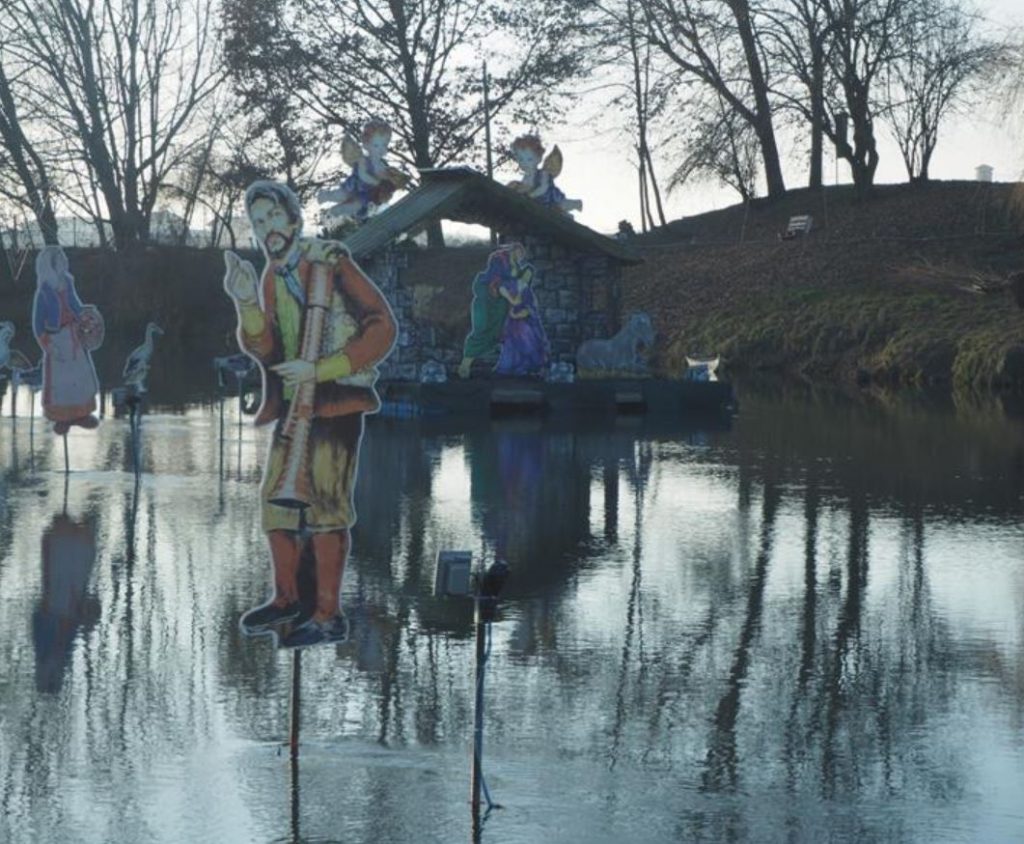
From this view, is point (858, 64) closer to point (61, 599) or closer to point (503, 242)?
point (503, 242)

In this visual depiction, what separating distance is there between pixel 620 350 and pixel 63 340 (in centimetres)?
1447

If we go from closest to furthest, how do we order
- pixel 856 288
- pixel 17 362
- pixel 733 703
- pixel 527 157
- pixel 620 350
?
pixel 733 703 → pixel 17 362 → pixel 620 350 → pixel 527 157 → pixel 856 288

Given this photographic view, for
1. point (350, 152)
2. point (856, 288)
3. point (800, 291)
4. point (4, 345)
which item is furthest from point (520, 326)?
point (800, 291)

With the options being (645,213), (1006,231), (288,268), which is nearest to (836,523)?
(288,268)

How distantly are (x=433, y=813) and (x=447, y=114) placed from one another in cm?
5352

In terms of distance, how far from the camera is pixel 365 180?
3597 cm

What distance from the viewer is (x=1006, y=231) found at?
2184 inches

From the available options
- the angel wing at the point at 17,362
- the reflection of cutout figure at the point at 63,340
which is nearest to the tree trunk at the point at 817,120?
the angel wing at the point at 17,362

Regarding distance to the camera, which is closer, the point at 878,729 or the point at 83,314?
the point at 878,729

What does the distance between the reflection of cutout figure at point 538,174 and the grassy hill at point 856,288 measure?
37.7 ft

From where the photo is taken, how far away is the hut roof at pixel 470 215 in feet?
111

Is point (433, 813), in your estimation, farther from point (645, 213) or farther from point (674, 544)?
point (645, 213)

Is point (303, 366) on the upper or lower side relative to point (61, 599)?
upper

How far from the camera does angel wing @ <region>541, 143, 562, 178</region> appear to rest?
38.2m
